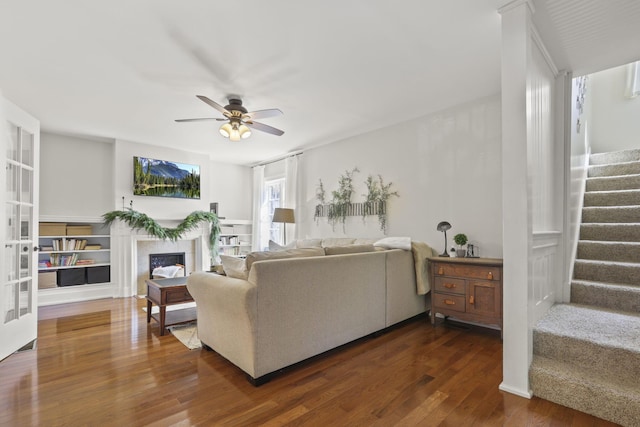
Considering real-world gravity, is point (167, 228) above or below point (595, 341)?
above

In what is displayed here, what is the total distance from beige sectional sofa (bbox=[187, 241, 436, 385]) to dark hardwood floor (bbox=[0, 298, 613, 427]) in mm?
152

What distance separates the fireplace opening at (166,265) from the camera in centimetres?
532

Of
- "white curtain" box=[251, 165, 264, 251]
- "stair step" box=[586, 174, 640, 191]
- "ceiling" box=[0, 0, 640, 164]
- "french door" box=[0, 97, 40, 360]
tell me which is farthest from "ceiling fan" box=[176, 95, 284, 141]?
"stair step" box=[586, 174, 640, 191]

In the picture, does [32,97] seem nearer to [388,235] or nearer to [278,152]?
[278,152]

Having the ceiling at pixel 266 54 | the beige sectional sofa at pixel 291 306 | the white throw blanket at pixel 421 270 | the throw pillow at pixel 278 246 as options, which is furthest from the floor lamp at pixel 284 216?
the beige sectional sofa at pixel 291 306

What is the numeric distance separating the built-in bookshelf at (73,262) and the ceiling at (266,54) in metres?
1.77

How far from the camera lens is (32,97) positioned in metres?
3.61

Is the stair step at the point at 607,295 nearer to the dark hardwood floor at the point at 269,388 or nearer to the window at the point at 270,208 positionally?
the dark hardwood floor at the point at 269,388

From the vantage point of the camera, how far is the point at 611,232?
329cm

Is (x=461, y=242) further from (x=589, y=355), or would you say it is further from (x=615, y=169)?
(x=615, y=169)

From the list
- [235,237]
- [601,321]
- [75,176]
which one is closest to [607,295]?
[601,321]

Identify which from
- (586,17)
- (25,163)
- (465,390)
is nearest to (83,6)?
(25,163)

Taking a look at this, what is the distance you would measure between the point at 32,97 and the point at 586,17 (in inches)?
213

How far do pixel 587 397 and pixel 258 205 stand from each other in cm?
612
